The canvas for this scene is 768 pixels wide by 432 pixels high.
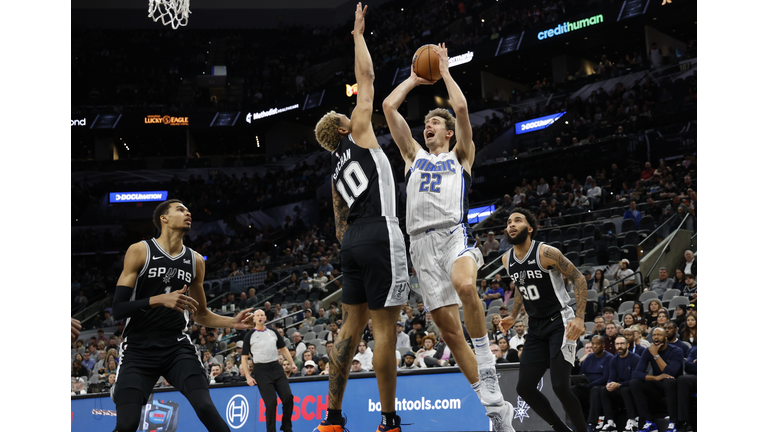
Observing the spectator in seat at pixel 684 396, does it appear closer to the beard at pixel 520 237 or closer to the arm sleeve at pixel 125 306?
the beard at pixel 520 237

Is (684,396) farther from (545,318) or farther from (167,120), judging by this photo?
(167,120)

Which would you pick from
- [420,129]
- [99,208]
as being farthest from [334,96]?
[99,208]

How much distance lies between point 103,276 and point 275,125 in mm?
13389

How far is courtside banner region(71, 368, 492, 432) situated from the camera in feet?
31.3

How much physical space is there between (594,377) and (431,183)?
497 centimetres

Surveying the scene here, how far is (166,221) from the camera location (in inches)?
202

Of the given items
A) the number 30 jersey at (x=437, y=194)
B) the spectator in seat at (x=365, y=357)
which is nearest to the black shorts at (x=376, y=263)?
the number 30 jersey at (x=437, y=194)

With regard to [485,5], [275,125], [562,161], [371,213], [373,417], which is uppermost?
[485,5]

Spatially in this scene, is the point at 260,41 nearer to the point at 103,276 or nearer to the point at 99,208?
the point at 99,208

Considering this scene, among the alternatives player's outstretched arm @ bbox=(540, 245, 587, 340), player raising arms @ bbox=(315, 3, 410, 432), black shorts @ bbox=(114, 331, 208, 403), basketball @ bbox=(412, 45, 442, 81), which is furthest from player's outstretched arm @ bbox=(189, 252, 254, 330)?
player's outstretched arm @ bbox=(540, 245, 587, 340)

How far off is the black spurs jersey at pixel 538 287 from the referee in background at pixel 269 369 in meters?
4.74

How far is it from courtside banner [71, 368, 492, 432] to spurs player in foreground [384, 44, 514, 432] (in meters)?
4.87

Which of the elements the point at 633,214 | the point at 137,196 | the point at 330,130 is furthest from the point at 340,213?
the point at 137,196

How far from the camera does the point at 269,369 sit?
32.4 feet
